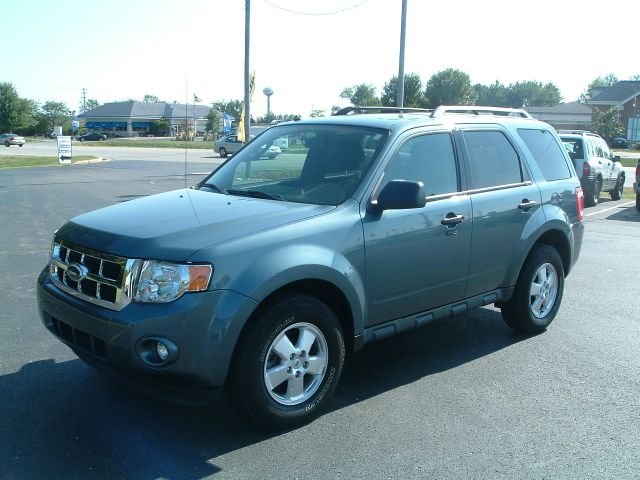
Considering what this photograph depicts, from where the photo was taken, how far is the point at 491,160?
217 inches

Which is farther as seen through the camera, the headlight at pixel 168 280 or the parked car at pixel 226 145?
the parked car at pixel 226 145

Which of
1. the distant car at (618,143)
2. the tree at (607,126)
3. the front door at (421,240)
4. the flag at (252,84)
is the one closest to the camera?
the front door at (421,240)

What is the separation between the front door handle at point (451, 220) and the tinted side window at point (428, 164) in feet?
0.67

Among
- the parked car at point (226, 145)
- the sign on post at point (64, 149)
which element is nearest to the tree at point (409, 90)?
the parked car at point (226, 145)

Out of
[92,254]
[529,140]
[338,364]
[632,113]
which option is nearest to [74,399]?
[92,254]

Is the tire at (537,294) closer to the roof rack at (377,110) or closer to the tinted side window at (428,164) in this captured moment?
the tinted side window at (428,164)

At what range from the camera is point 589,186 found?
1706 centimetres

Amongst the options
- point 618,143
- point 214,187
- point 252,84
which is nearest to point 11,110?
point 618,143

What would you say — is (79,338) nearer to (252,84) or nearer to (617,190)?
(252,84)

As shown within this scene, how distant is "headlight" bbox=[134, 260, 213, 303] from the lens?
3.53 metres

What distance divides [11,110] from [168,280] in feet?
375

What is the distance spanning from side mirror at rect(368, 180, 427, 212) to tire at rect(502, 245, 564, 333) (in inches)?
78.6

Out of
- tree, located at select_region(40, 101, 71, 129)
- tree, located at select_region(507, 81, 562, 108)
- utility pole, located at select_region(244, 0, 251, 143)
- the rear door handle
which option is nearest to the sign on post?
utility pole, located at select_region(244, 0, 251, 143)

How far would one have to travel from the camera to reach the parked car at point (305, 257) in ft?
11.7
